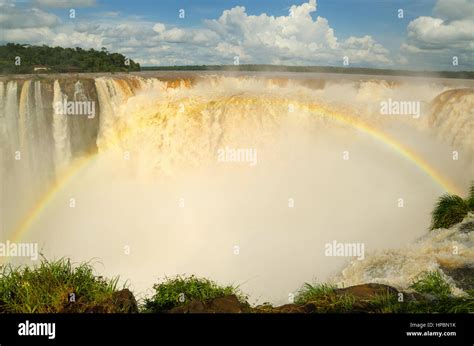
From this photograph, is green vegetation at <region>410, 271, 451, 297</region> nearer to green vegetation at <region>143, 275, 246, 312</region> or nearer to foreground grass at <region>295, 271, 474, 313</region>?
foreground grass at <region>295, 271, 474, 313</region>

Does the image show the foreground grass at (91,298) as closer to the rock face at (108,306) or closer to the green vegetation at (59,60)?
the rock face at (108,306)

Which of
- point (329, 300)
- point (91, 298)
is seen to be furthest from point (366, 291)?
point (91, 298)

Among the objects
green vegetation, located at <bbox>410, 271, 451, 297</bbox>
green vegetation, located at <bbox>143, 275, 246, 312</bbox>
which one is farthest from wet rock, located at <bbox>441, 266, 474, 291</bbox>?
green vegetation, located at <bbox>143, 275, 246, 312</bbox>

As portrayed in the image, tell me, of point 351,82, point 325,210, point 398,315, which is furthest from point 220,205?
point 398,315

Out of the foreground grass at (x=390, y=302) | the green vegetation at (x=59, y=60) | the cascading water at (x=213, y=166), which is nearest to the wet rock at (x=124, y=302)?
the foreground grass at (x=390, y=302)

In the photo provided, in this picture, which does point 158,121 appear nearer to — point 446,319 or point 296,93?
point 296,93

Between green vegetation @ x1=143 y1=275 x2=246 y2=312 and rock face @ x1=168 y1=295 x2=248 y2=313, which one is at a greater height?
rock face @ x1=168 y1=295 x2=248 y2=313

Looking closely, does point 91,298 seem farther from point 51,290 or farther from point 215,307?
point 215,307
